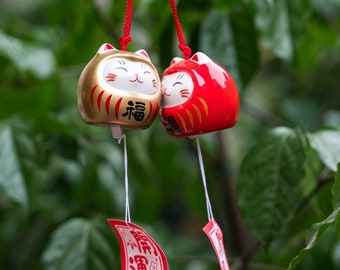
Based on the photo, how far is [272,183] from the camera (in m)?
0.65

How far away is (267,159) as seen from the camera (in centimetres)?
66

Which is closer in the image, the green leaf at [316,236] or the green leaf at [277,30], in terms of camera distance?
the green leaf at [316,236]

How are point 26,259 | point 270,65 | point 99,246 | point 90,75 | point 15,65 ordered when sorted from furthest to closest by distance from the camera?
point 270,65 < point 26,259 < point 15,65 < point 99,246 < point 90,75

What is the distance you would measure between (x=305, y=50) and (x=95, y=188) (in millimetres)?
422

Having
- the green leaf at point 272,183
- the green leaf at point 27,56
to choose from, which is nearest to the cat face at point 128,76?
the green leaf at point 272,183

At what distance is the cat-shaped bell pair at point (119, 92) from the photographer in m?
0.47

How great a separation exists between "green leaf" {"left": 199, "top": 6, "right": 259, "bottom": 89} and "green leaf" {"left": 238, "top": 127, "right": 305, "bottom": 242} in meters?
0.11

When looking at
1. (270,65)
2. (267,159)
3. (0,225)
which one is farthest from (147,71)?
(270,65)

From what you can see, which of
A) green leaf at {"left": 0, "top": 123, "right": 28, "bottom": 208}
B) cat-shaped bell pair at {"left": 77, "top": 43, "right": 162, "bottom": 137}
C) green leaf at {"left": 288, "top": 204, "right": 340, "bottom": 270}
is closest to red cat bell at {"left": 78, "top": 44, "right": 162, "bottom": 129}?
cat-shaped bell pair at {"left": 77, "top": 43, "right": 162, "bottom": 137}

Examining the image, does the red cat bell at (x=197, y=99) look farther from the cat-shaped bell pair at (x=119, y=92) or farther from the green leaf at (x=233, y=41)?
the green leaf at (x=233, y=41)

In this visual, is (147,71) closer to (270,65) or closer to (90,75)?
(90,75)

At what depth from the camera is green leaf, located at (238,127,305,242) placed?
2.10ft

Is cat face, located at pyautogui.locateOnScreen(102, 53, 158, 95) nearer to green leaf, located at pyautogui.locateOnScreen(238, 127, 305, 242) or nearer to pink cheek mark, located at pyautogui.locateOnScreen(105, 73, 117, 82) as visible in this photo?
pink cheek mark, located at pyautogui.locateOnScreen(105, 73, 117, 82)

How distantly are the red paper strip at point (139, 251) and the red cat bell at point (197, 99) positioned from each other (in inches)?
3.5
